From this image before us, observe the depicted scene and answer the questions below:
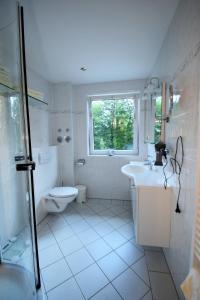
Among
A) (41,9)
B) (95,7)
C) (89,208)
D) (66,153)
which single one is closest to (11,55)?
(41,9)

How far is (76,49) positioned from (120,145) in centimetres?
181

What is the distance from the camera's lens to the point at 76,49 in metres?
1.81

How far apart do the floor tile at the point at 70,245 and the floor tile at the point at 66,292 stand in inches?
14.6

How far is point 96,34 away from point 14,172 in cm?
167

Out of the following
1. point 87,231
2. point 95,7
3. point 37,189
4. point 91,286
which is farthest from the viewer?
point 37,189

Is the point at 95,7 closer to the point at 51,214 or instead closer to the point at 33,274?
the point at 33,274

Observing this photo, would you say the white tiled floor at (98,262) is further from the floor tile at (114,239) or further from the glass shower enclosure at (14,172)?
the glass shower enclosure at (14,172)

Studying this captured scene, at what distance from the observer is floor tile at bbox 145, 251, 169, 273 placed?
4.99ft

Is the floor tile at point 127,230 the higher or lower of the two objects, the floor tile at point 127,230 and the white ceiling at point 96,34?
the lower

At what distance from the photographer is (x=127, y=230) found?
213 cm

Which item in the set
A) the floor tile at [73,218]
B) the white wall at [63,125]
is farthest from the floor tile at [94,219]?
the white wall at [63,125]

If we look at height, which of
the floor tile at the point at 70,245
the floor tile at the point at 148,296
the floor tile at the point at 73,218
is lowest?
the floor tile at the point at 148,296

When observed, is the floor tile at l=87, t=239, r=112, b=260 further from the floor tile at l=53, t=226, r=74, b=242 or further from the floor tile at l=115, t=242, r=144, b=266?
the floor tile at l=53, t=226, r=74, b=242

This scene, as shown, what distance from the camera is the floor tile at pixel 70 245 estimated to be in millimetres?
1779
